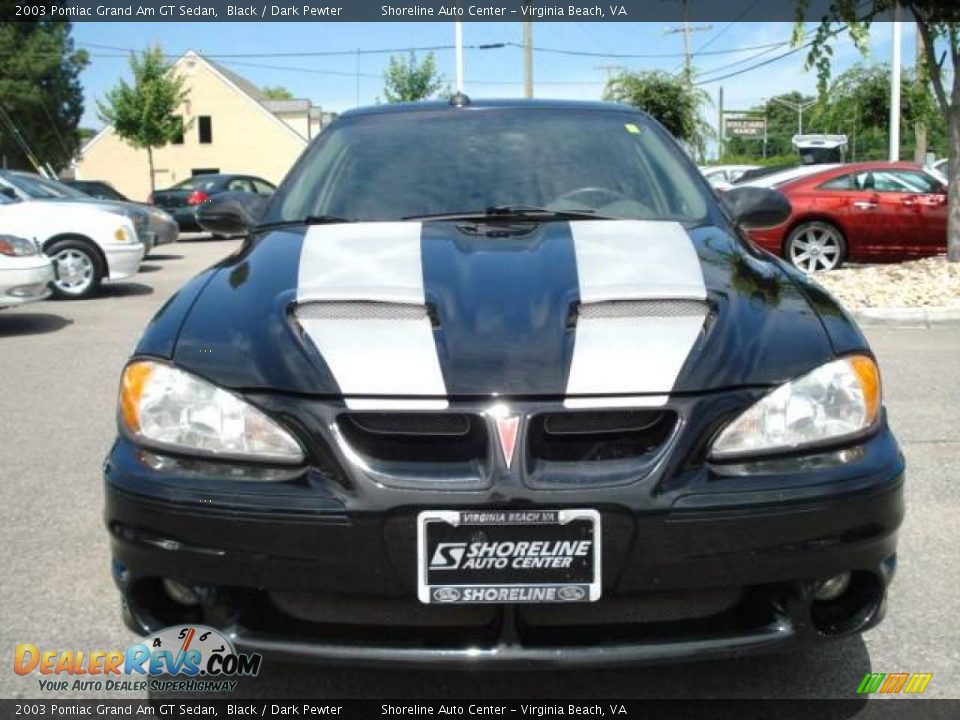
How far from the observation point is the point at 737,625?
218 centimetres

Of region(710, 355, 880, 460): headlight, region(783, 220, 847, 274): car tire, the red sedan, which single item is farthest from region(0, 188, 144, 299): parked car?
region(710, 355, 880, 460): headlight

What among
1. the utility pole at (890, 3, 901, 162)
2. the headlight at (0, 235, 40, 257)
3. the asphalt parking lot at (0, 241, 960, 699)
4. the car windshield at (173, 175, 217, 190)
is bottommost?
the asphalt parking lot at (0, 241, 960, 699)

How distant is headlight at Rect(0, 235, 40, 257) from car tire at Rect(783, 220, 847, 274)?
7.90 meters

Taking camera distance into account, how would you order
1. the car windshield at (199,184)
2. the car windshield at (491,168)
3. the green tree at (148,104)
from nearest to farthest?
the car windshield at (491,168), the car windshield at (199,184), the green tree at (148,104)

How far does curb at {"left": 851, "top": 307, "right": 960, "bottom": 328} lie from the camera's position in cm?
888

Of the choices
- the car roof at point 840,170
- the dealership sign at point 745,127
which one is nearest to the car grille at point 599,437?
the car roof at point 840,170

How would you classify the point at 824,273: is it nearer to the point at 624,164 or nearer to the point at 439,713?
the point at 624,164

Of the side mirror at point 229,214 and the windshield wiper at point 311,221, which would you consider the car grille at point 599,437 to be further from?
the side mirror at point 229,214

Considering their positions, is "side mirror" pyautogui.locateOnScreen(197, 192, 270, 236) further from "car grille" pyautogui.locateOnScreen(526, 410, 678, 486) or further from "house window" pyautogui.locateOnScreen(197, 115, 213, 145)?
"house window" pyautogui.locateOnScreen(197, 115, 213, 145)

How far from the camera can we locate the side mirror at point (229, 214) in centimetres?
375

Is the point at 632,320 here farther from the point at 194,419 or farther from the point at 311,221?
the point at 311,221

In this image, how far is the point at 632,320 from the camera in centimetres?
237

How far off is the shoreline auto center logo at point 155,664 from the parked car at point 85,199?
430 inches

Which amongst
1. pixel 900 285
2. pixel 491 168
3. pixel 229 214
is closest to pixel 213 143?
pixel 900 285
